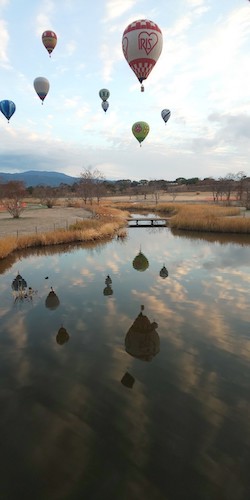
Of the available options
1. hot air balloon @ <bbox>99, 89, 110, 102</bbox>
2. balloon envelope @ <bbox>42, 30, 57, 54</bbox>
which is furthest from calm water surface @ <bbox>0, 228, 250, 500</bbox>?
hot air balloon @ <bbox>99, 89, 110, 102</bbox>

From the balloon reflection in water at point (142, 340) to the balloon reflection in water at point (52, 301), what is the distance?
154 inches

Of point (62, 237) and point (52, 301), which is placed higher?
point (62, 237)

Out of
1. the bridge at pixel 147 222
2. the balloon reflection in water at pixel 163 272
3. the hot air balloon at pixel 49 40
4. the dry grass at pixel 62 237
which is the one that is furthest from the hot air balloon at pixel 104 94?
the balloon reflection in water at pixel 163 272

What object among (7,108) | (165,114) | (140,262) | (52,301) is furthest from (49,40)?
(52,301)

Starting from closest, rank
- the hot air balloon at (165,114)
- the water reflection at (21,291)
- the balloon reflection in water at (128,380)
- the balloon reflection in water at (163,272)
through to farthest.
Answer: the balloon reflection in water at (128,380) → the water reflection at (21,291) → the balloon reflection in water at (163,272) → the hot air balloon at (165,114)

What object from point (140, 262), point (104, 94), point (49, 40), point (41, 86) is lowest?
point (140, 262)

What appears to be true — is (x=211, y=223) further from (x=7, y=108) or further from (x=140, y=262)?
(x=7, y=108)

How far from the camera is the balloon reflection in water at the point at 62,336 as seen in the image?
36.1ft

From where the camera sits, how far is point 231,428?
688cm

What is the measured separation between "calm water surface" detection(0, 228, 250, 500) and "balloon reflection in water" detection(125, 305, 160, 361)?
39 mm

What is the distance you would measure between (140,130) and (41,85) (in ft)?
48.4

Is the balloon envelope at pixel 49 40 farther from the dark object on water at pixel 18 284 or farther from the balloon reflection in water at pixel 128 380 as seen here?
the balloon reflection in water at pixel 128 380

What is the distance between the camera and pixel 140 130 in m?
37.7

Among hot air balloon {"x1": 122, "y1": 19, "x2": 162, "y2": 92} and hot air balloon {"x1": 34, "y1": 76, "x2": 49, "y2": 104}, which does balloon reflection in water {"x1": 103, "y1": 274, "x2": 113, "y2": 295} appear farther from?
hot air balloon {"x1": 34, "y1": 76, "x2": 49, "y2": 104}
